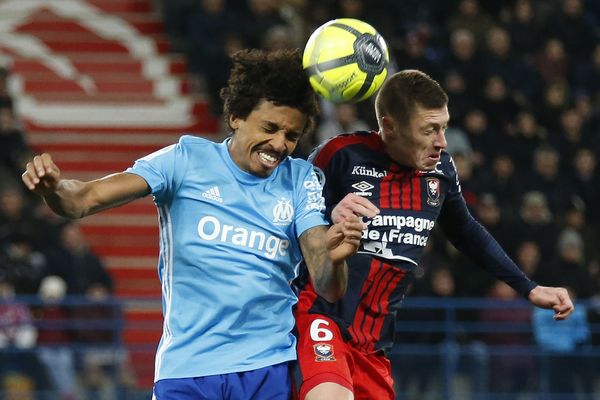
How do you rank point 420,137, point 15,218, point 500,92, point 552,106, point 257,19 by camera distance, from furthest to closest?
point 257,19 < point 552,106 < point 500,92 < point 15,218 < point 420,137

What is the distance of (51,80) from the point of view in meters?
15.0

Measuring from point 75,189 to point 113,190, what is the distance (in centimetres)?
17

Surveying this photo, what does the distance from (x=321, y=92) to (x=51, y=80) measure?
10.4 m

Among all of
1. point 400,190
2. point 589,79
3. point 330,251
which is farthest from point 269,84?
point 589,79

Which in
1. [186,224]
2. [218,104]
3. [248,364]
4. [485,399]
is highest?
[218,104]

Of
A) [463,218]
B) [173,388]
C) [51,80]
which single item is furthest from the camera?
[51,80]

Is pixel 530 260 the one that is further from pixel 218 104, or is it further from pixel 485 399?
pixel 218 104

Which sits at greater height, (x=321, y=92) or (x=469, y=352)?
(x=321, y=92)

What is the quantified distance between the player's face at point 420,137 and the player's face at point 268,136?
2.60 ft

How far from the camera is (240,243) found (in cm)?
483

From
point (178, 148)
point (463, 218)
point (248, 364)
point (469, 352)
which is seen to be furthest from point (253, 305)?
point (469, 352)

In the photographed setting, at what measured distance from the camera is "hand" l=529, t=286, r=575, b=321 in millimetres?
5730

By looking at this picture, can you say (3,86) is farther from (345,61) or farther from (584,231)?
(345,61)

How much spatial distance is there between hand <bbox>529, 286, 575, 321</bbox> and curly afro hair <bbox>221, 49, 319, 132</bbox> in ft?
4.74
